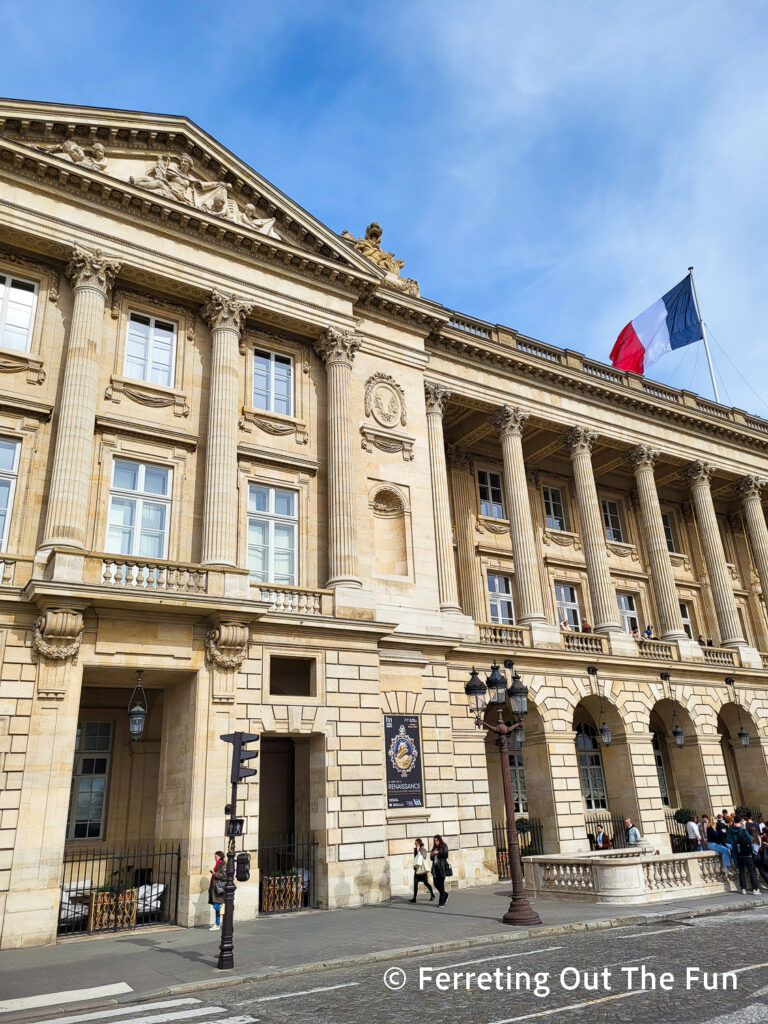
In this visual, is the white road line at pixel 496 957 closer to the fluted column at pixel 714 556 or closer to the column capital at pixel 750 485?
the fluted column at pixel 714 556

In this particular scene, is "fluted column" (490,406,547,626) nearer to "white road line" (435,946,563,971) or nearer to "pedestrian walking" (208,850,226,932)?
"pedestrian walking" (208,850,226,932)

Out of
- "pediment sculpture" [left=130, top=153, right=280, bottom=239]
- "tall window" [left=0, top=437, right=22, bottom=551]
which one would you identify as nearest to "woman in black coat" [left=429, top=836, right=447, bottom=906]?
"tall window" [left=0, top=437, right=22, bottom=551]

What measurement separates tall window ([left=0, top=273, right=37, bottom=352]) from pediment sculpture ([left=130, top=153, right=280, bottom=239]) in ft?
15.1

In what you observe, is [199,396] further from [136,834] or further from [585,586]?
[585,586]

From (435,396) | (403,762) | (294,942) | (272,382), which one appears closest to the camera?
(294,942)

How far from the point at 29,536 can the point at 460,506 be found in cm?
1794

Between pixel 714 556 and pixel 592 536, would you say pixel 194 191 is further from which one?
pixel 714 556

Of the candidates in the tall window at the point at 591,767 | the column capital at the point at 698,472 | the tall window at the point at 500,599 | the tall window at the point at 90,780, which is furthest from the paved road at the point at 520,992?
the column capital at the point at 698,472

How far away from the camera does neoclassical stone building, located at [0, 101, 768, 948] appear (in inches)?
700

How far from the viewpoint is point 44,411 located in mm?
19812

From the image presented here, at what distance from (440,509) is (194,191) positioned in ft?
43.0

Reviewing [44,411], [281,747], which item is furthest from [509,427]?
[44,411]

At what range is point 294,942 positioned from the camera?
13.8 meters

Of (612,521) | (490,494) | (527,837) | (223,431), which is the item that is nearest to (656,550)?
(612,521)
